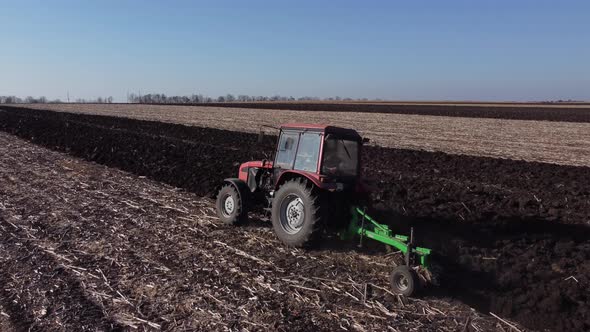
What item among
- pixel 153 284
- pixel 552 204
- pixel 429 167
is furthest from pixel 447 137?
pixel 153 284

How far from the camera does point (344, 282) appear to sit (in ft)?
17.8

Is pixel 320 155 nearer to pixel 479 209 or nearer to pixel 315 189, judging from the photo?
pixel 315 189

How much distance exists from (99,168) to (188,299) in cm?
887

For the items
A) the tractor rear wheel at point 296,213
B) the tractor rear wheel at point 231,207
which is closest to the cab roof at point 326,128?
the tractor rear wheel at point 296,213

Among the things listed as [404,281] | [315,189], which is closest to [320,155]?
[315,189]

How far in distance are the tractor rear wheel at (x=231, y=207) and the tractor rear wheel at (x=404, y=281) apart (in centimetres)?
291

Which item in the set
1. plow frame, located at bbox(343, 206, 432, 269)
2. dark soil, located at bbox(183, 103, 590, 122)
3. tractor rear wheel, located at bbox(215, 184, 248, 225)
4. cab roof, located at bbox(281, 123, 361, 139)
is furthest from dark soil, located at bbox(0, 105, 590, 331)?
dark soil, located at bbox(183, 103, 590, 122)

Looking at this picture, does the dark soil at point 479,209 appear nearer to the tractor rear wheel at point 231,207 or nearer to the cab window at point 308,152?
the cab window at point 308,152

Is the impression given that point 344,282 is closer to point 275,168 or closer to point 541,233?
point 275,168

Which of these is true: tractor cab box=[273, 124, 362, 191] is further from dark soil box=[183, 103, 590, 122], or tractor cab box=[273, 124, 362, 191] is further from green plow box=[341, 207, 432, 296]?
dark soil box=[183, 103, 590, 122]

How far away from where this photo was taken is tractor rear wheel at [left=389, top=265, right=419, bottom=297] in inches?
195

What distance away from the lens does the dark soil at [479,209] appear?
5012mm

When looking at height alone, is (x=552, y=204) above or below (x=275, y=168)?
below

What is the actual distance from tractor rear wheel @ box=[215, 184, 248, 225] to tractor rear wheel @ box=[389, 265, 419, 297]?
291cm
